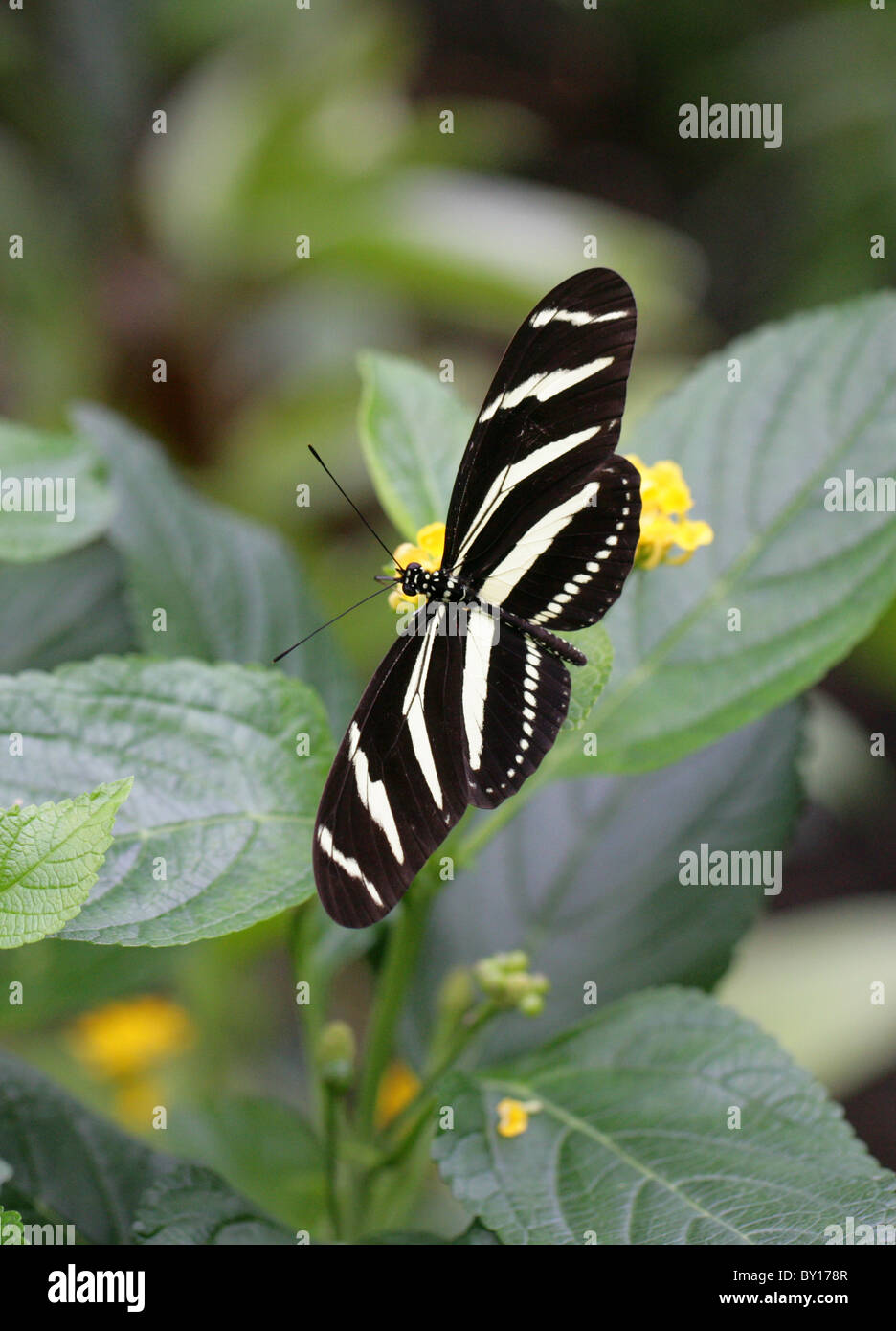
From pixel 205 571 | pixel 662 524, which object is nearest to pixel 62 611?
pixel 205 571

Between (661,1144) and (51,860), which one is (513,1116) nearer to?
(661,1144)

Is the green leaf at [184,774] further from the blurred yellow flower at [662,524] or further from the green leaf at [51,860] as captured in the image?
the blurred yellow flower at [662,524]

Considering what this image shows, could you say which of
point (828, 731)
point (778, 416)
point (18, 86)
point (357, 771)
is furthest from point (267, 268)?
point (357, 771)

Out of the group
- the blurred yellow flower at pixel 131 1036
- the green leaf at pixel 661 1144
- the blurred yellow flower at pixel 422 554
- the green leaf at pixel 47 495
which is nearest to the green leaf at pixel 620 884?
the green leaf at pixel 661 1144

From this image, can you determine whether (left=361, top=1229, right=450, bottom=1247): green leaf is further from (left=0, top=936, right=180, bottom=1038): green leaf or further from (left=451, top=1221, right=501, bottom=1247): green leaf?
(left=0, top=936, right=180, bottom=1038): green leaf
